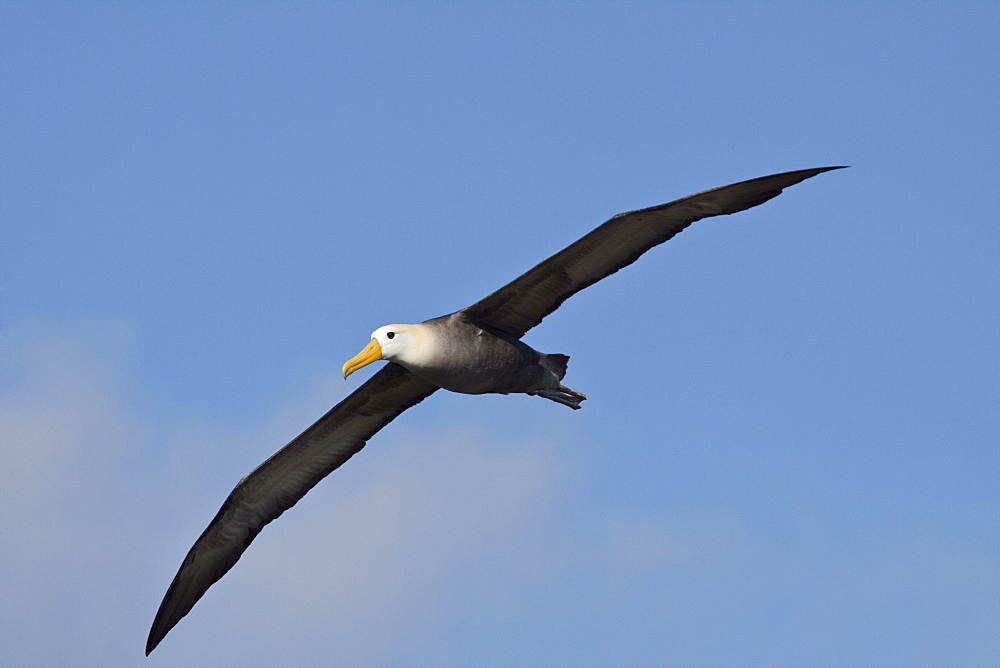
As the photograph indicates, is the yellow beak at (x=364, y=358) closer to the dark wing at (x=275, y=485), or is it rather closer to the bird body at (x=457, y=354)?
the bird body at (x=457, y=354)

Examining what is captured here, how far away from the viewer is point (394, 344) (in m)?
12.3

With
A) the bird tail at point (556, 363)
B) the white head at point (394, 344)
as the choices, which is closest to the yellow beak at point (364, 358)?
the white head at point (394, 344)

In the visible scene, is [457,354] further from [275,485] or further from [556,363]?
[275,485]

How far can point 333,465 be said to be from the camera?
14.7m

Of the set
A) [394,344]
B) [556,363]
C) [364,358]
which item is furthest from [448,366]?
[556,363]

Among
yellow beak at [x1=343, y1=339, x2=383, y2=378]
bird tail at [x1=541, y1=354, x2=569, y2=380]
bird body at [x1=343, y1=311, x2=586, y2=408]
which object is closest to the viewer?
bird body at [x1=343, y1=311, x2=586, y2=408]

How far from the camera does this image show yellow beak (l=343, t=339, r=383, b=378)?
40.8ft

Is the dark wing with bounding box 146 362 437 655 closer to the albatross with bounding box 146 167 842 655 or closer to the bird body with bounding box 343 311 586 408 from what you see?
the albatross with bounding box 146 167 842 655

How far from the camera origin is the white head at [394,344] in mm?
12211

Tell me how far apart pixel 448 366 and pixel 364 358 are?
0.91 meters

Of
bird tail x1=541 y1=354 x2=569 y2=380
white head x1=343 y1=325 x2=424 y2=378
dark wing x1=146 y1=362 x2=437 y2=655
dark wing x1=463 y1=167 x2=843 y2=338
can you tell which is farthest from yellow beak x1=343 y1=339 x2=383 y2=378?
bird tail x1=541 y1=354 x2=569 y2=380

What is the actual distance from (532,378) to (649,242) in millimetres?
1836

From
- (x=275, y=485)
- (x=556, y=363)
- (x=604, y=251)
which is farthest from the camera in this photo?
→ (x=275, y=485)

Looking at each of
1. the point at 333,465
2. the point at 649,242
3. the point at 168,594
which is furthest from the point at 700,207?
the point at 168,594
